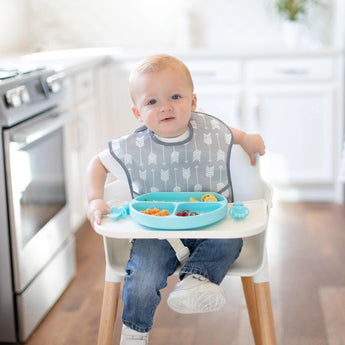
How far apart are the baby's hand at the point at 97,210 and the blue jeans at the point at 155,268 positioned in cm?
15

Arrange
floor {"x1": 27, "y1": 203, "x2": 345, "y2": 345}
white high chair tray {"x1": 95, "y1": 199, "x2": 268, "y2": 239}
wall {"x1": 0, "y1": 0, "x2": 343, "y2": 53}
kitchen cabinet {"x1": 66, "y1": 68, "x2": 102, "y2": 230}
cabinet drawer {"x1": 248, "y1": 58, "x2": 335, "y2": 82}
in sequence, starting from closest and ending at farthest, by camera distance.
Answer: white high chair tray {"x1": 95, "y1": 199, "x2": 268, "y2": 239}, floor {"x1": 27, "y1": 203, "x2": 345, "y2": 345}, kitchen cabinet {"x1": 66, "y1": 68, "x2": 102, "y2": 230}, cabinet drawer {"x1": 248, "y1": 58, "x2": 335, "y2": 82}, wall {"x1": 0, "y1": 0, "x2": 343, "y2": 53}

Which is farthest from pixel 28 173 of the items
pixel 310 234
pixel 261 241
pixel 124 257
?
pixel 310 234

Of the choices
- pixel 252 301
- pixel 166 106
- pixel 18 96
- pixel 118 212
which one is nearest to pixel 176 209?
pixel 118 212

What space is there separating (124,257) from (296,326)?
2.64 feet

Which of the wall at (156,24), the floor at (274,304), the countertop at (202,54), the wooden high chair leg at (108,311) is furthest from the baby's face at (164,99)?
the wall at (156,24)

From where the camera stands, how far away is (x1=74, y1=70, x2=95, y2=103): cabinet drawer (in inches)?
118

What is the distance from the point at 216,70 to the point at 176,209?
2181mm

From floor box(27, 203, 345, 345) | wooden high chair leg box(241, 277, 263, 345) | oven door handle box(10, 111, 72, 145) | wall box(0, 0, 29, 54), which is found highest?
wall box(0, 0, 29, 54)

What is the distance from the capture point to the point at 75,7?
3967mm

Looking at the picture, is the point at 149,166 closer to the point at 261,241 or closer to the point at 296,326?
the point at 261,241

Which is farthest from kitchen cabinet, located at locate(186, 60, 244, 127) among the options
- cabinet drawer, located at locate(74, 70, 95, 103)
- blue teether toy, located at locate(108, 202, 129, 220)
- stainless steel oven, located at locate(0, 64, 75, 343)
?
blue teether toy, located at locate(108, 202, 129, 220)

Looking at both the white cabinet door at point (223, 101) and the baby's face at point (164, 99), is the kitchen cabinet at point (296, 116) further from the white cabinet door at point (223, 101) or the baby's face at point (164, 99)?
the baby's face at point (164, 99)

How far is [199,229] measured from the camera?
1.33m

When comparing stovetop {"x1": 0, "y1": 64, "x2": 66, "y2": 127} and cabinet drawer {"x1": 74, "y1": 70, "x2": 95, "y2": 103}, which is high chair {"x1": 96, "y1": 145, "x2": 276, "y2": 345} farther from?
cabinet drawer {"x1": 74, "y1": 70, "x2": 95, "y2": 103}
